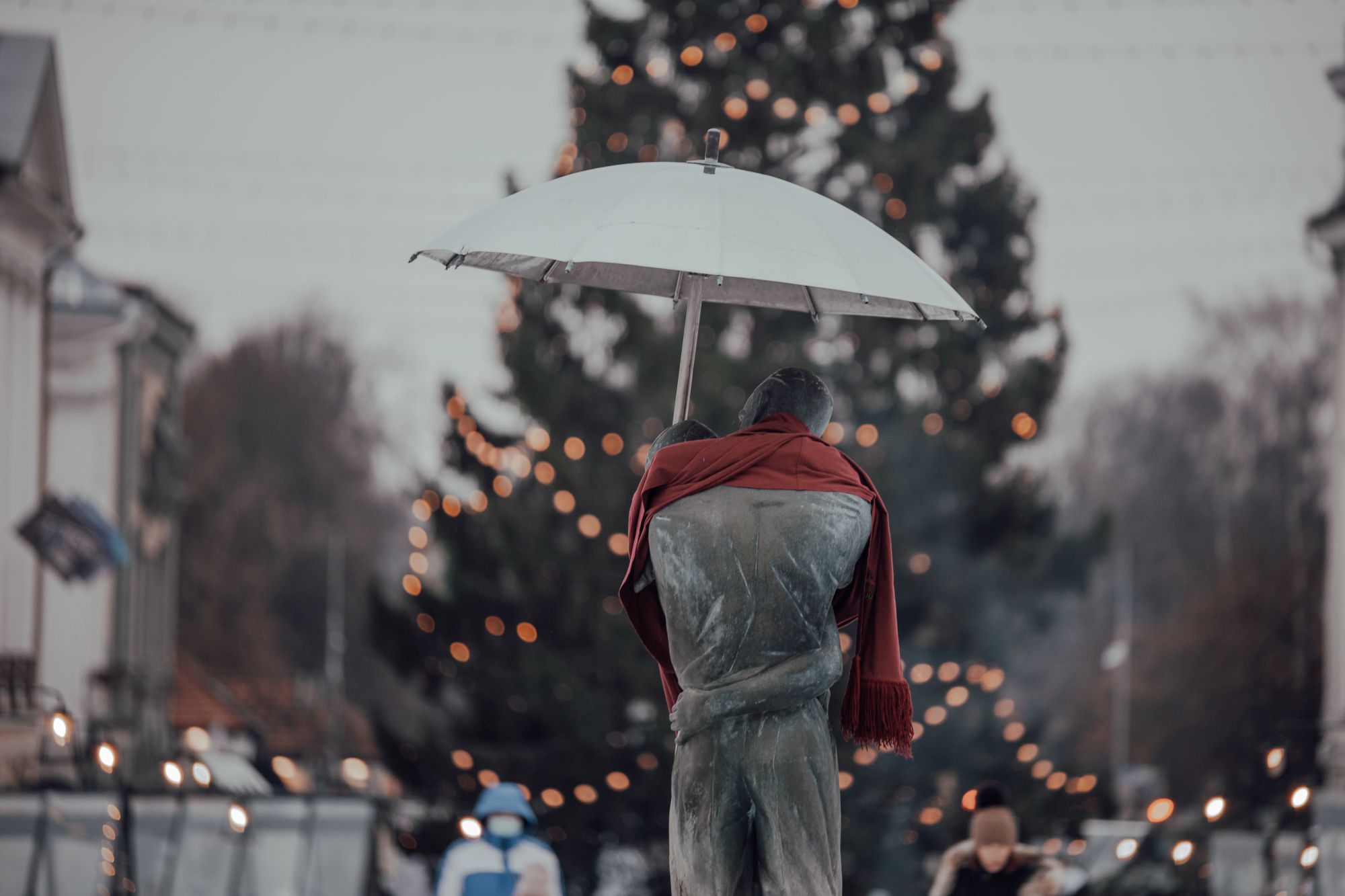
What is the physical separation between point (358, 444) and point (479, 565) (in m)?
39.7

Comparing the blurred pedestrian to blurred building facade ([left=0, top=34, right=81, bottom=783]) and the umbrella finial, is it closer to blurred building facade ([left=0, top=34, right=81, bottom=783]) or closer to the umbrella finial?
the umbrella finial

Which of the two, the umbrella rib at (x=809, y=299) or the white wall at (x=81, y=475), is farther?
the white wall at (x=81, y=475)

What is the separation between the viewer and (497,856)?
28.3ft

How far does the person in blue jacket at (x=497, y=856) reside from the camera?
8.57 meters

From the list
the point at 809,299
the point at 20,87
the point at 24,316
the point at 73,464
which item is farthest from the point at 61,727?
the point at 73,464

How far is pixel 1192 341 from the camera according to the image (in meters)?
43.5

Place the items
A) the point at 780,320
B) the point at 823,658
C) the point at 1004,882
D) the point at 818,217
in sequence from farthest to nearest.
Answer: the point at 780,320, the point at 1004,882, the point at 818,217, the point at 823,658

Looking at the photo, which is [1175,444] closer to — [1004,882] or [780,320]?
[780,320]

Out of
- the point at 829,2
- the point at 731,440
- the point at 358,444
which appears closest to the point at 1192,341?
the point at 358,444

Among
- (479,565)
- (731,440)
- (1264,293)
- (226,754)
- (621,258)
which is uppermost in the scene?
(1264,293)

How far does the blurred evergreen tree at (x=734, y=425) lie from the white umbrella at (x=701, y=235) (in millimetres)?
10258

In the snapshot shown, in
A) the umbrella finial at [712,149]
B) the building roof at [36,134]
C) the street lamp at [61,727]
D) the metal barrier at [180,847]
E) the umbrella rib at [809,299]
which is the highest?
the building roof at [36,134]

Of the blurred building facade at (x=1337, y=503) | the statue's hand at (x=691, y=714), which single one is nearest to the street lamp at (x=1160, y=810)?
the statue's hand at (x=691, y=714)

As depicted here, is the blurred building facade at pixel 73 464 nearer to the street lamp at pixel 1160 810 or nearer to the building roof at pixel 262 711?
the building roof at pixel 262 711
